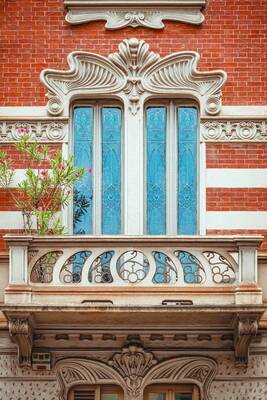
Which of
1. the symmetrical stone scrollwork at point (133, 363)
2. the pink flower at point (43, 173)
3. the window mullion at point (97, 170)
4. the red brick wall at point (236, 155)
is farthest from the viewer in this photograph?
the window mullion at point (97, 170)

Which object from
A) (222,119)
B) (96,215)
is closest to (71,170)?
(96,215)

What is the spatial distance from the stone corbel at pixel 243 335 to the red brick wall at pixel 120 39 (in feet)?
12.4

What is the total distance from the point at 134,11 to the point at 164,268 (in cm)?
423

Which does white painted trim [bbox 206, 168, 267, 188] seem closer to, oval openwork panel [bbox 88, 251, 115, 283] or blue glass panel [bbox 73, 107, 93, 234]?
blue glass panel [bbox 73, 107, 93, 234]

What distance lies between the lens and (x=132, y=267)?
64.6 feet

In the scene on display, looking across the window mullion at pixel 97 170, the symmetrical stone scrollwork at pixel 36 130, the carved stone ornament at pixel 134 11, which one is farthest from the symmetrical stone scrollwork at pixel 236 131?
the symmetrical stone scrollwork at pixel 36 130

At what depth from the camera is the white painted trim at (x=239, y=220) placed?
68.2 feet

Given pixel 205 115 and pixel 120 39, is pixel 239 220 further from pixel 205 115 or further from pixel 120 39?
pixel 120 39

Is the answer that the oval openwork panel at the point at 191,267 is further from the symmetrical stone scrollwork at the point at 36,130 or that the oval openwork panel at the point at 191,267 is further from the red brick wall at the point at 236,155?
the symmetrical stone scrollwork at the point at 36,130

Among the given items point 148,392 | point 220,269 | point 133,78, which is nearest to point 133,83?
point 133,78

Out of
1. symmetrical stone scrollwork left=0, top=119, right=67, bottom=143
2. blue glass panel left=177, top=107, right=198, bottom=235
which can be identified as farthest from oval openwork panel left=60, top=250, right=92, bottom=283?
symmetrical stone scrollwork left=0, top=119, right=67, bottom=143

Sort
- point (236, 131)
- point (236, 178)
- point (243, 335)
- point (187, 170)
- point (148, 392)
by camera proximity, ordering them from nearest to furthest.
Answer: point (243, 335), point (148, 392), point (236, 178), point (236, 131), point (187, 170)

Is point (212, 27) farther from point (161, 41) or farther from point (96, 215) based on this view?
point (96, 215)

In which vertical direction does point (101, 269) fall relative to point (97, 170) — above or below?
below
